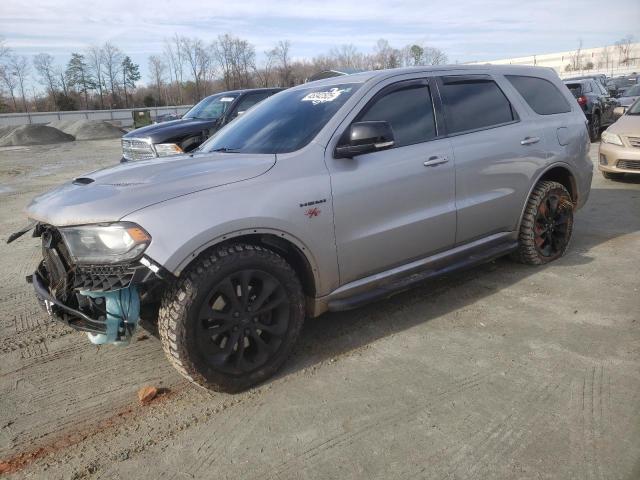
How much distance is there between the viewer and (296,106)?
149 inches

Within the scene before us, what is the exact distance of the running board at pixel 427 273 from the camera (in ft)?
10.9

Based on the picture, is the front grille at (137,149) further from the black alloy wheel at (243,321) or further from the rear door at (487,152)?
the black alloy wheel at (243,321)

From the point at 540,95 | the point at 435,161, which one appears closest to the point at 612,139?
the point at 540,95

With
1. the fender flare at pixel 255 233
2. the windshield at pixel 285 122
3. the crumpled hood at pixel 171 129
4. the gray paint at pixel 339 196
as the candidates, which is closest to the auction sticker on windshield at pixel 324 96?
the windshield at pixel 285 122

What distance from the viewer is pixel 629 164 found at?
8.23 meters

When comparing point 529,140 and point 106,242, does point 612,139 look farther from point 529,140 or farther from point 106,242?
point 106,242

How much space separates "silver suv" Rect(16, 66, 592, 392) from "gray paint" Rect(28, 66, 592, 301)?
1 centimetres

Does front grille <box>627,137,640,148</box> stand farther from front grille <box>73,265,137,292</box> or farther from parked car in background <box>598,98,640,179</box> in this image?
front grille <box>73,265,137,292</box>

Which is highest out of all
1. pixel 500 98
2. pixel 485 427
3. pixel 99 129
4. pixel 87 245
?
pixel 99 129

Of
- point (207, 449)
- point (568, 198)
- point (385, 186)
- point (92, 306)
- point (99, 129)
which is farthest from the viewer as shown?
point (99, 129)

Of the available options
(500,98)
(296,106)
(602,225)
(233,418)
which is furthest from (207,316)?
(602,225)

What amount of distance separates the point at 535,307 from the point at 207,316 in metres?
2.57

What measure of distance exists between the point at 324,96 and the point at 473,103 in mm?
1334

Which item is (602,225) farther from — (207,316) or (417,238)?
(207,316)
